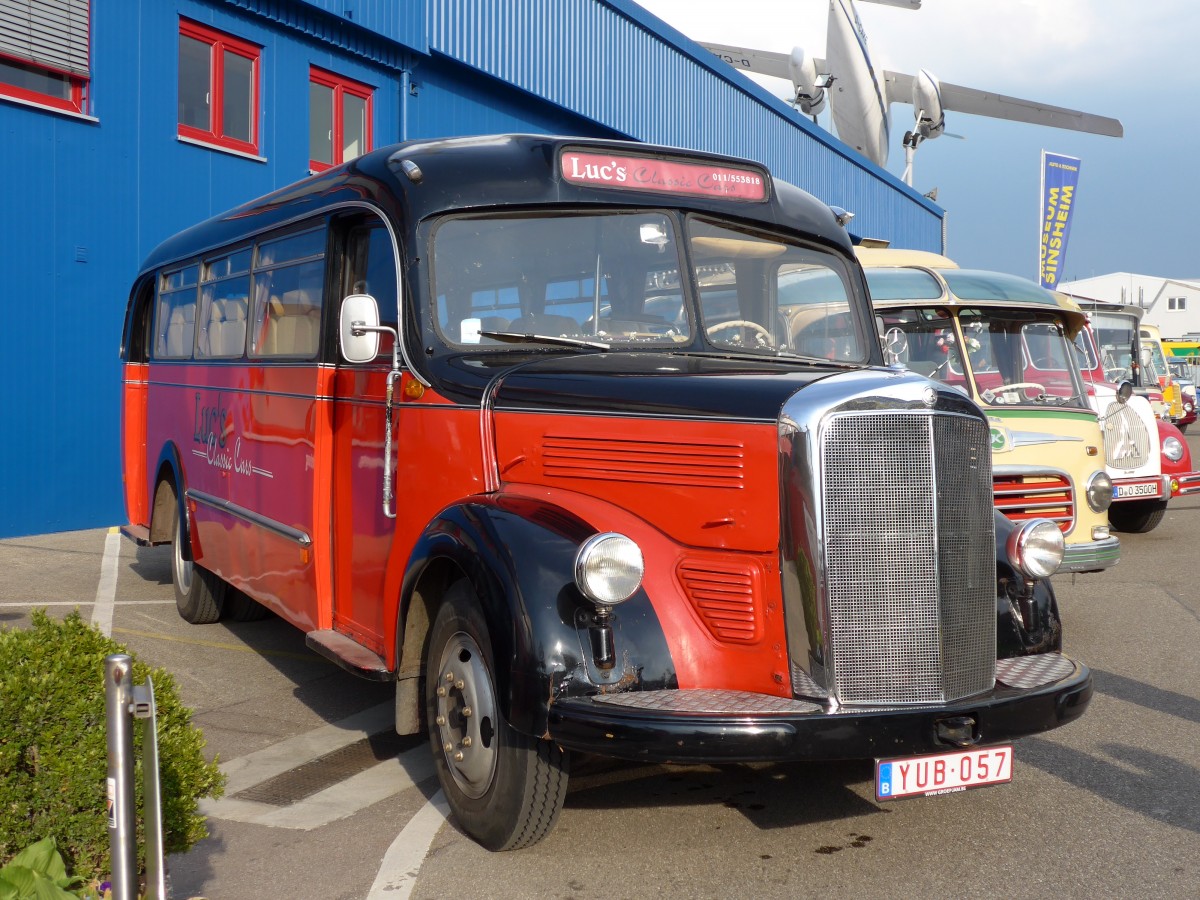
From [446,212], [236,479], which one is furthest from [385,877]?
[236,479]

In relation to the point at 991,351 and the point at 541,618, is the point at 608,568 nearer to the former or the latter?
the point at 541,618

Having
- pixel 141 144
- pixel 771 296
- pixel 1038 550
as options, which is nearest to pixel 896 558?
pixel 1038 550

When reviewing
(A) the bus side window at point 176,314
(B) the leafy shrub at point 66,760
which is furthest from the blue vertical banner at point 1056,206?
(B) the leafy shrub at point 66,760

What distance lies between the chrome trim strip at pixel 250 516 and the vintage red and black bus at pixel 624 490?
4cm

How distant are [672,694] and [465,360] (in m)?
1.59

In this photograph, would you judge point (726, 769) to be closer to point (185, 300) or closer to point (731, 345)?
point (731, 345)

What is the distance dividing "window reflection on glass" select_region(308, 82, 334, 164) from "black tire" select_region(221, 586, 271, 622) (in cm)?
779

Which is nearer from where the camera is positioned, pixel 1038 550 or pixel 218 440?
pixel 1038 550

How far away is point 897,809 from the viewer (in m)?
4.58

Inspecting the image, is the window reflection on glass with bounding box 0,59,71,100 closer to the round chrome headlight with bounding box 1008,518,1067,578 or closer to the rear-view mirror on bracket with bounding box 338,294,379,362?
the rear-view mirror on bracket with bounding box 338,294,379,362

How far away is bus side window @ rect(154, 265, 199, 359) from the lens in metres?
7.96

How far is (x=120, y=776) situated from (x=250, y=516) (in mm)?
3987

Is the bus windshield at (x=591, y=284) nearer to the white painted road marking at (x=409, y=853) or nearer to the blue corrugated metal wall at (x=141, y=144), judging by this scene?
the white painted road marking at (x=409, y=853)

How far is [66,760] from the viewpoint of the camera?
127 inches
